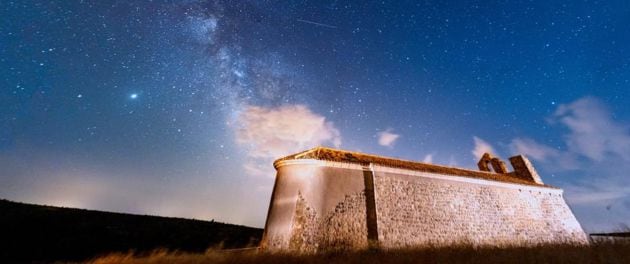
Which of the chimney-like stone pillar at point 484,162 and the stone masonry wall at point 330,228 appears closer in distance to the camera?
the stone masonry wall at point 330,228

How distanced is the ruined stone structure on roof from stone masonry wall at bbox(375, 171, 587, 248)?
0.04 m

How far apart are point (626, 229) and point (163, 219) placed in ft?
84.0

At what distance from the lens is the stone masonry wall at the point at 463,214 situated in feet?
35.5

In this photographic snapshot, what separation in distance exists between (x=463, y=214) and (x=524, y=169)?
9.60 metres

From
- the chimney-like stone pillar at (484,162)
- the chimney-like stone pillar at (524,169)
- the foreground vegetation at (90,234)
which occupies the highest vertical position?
the chimney-like stone pillar at (484,162)

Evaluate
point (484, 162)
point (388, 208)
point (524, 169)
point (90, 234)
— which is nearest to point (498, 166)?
point (484, 162)

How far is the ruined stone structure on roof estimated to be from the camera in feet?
32.1

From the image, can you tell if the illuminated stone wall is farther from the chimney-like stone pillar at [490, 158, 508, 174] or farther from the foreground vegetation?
the foreground vegetation

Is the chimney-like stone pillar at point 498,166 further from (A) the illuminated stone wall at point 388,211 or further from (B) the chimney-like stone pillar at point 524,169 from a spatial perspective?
(A) the illuminated stone wall at point 388,211

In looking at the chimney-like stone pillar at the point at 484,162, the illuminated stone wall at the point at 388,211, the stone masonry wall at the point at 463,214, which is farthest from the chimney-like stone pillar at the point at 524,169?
the illuminated stone wall at the point at 388,211

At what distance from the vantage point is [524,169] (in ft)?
58.9

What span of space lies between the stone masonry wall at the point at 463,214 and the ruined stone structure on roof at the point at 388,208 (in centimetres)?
4

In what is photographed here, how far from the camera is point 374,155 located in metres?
14.4

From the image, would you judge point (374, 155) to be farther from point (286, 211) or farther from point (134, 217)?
point (134, 217)
